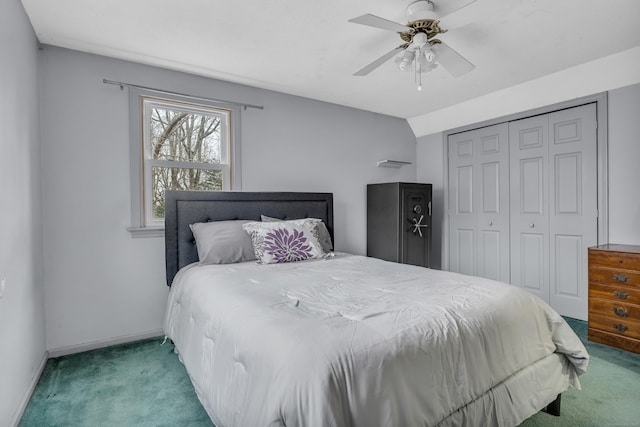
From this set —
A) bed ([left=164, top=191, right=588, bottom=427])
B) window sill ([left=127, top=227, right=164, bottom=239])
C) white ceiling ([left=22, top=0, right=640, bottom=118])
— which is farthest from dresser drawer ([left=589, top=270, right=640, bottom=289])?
window sill ([left=127, top=227, right=164, bottom=239])

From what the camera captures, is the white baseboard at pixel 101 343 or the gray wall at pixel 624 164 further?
the gray wall at pixel 624 164

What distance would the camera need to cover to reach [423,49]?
2121mm

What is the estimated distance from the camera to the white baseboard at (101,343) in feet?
7.99

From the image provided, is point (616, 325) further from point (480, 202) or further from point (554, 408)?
point (480, 202)

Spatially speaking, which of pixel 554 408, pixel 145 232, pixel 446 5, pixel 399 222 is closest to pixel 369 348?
pixel 554 408

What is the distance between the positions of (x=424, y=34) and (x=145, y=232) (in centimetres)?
253

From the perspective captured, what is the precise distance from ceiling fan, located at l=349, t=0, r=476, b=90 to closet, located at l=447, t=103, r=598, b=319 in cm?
172

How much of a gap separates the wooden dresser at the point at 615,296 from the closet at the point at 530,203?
560mm

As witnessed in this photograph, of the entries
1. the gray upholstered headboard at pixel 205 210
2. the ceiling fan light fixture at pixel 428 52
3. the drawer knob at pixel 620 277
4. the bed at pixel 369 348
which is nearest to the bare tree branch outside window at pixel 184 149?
the gray upholstered headboard at pixel 205 210

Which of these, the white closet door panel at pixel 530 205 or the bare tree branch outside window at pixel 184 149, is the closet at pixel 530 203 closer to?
the white closet door panel at pixel 530 205

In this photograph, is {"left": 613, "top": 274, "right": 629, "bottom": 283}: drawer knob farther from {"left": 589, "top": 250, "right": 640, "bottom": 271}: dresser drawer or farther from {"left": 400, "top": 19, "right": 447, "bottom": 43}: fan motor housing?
{"left": 400, "top": 19, "right": 447, "bottom": 43}: fan motor housing

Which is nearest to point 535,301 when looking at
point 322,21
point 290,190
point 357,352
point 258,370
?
point 357,352

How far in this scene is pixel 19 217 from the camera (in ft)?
5.99

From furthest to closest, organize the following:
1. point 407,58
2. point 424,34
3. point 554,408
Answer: point 407,58, point 424,34, point 554,408
